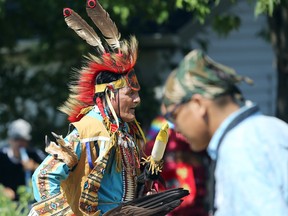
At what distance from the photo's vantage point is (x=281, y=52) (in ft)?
27.2

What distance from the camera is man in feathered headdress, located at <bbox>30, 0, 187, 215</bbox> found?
4.62m

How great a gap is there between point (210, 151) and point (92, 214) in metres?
1.39

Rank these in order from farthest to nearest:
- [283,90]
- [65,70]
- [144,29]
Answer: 1. [144,29]
2. [65,70]
3. [283,90]

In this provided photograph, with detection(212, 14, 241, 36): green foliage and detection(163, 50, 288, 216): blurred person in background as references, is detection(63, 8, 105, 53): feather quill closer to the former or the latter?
detection(163, 50, 288, 216): blurred person in background

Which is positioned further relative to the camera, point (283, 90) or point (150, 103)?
point (150, 103)

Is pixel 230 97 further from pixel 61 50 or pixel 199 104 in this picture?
pixel 61 50

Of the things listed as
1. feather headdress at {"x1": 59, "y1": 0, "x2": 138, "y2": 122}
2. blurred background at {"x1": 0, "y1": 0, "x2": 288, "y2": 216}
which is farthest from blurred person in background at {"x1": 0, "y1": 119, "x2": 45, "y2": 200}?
feather headdress at {"x1": 59, "y1": 0, "x2": 138, "y2": 122}

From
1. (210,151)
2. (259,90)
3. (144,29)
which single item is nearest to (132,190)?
(210,151)

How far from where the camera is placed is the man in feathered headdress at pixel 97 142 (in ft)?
15.1

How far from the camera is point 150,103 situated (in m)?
11.9

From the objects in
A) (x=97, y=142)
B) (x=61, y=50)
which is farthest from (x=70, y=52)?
(x=97, y=142)

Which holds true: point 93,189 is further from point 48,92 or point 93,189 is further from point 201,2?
point 48,92

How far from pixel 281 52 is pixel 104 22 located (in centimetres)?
355

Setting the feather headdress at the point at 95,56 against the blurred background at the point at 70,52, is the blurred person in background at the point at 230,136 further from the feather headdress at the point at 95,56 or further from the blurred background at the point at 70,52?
the blurred background at the point at 70,52
